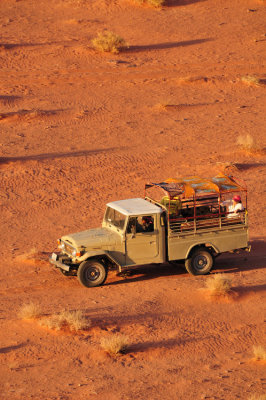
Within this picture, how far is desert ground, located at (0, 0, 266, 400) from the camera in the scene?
1112cm

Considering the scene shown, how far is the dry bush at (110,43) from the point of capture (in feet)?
100

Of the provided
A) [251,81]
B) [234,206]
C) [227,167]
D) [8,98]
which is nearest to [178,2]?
[251,81]

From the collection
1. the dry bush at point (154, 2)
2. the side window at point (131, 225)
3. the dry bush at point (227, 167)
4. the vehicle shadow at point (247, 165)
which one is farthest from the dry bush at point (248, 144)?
the dry bush at point (154, 2)

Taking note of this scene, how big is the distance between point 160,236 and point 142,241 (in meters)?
0.44

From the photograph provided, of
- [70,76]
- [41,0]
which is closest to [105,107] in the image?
[70,76]

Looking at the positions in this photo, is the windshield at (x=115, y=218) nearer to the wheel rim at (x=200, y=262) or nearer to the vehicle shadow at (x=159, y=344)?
the wheel rim at (x=200, y=262)

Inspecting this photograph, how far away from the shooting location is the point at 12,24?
32.7m

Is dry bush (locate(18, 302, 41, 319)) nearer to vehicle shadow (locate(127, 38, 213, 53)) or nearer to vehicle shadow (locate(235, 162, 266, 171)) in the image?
vehicle shadow (locate(235, 162, 266, 171))

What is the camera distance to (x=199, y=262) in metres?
15.3

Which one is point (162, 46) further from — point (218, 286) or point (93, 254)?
point (218, 286)

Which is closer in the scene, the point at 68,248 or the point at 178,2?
the point at 68,248

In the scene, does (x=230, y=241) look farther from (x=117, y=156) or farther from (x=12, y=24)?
(x=12, y=24)

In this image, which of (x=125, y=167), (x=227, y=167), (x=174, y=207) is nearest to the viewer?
(x=174, y=207)

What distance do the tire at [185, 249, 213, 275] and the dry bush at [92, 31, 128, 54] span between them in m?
17.6
